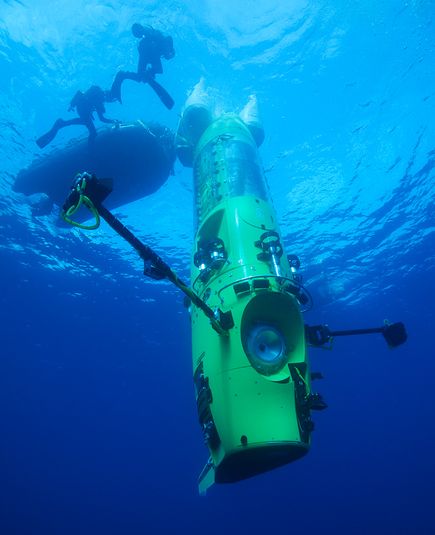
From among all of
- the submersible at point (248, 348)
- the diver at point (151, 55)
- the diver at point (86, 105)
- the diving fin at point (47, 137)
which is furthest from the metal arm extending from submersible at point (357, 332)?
the diving fin at point (47, 137)

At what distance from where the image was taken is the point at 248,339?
506 cm

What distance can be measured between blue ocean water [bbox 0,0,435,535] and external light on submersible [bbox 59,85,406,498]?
7.24 m

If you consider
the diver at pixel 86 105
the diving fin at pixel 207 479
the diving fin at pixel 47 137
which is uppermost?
the diver at pixel 86 105

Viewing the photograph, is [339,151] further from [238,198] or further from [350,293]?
[350,293]

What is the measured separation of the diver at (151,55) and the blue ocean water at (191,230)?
8.75 feet

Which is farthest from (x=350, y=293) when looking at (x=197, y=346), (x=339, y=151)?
(x=197, y=346)

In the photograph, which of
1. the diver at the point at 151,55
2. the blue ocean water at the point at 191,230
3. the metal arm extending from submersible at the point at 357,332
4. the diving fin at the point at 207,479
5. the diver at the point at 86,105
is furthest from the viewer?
the blue ocean water at the point at 191,230

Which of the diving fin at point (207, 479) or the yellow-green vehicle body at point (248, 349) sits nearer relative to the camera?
the yellow-green vehicle body at point (248, 349)

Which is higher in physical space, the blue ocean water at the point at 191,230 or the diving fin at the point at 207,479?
the blue ocean water at the point at 191,230

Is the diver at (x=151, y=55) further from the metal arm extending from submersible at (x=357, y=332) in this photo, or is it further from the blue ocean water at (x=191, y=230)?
A: the metal arm extending from submersible at (x=357, y=332)

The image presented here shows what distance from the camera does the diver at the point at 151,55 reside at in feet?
29.6

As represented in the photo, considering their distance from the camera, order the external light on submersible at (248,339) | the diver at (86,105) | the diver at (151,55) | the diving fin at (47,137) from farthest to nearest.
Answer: the diver at (86,105) → the diving fin at (47,137) → the diver at (151,55) → the external light on submersible at (248,339)

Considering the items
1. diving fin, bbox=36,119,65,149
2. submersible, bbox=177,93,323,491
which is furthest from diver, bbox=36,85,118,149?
submersible, bbox=177,93,323,491

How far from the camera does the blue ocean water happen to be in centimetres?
Answer: 1178
